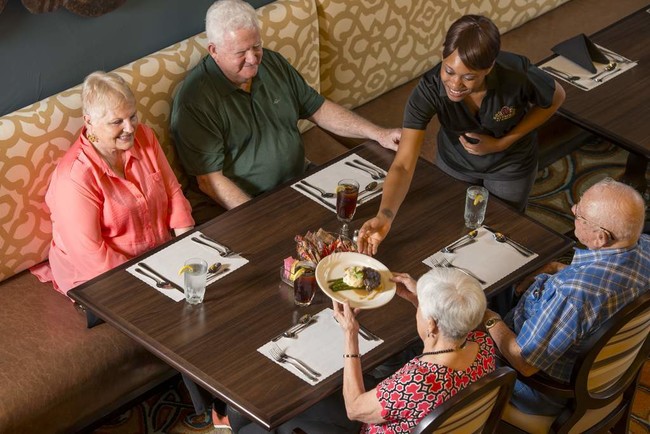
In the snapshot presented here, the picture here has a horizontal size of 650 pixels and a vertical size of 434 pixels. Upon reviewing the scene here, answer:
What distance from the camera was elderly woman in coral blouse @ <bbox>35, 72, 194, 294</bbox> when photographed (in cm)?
339

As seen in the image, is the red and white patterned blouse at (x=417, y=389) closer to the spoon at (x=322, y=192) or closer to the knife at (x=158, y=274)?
the knife at (x=158, y=274)

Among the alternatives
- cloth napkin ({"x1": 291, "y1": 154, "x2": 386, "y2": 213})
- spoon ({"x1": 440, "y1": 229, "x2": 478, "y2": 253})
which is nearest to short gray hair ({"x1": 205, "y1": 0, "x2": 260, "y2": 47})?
cloth napkin ({"x1": 291, "y1": 154, "x2": 386, "y2": 213})

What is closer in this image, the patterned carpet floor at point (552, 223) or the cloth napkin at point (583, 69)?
the patterned carpet floor at point (552, 223)

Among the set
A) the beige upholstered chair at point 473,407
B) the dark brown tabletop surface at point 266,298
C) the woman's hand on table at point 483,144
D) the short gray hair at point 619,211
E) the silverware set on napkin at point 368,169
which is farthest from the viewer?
the woman's hand on table at point 483,144

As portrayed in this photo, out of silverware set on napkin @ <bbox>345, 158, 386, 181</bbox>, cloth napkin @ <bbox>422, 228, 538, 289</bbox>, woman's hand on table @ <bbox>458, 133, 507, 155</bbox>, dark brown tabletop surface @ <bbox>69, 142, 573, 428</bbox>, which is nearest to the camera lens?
dark brown tabletop surface @ <bbox>69, 142, 573, 428</bbox>

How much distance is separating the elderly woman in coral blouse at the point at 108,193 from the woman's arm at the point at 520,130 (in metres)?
1.09

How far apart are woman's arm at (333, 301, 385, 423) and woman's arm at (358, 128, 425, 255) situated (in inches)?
18.1

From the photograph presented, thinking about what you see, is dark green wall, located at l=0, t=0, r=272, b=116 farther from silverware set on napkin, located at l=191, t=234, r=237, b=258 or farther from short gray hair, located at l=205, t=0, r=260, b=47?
silverware set on napkin, located at l=191, t=234, r=237, b=258

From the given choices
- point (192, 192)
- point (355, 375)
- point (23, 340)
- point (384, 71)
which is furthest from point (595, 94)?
point (23, 340)

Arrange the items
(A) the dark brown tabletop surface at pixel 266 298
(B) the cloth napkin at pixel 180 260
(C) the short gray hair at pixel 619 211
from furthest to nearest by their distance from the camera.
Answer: (B) the cloth napkin at pixel 180 260
(C) the short gray hair at pixel 619 211
(A) the dark brown tabletop surface at pixel 266 298

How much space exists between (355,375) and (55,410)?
1120 mm

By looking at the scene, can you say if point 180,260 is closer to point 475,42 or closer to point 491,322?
point 491,322

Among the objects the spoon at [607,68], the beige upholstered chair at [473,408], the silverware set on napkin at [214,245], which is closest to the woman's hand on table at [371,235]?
the silverware set on napkin at [214,245]

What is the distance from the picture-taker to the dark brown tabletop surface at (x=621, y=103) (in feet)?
13.5
